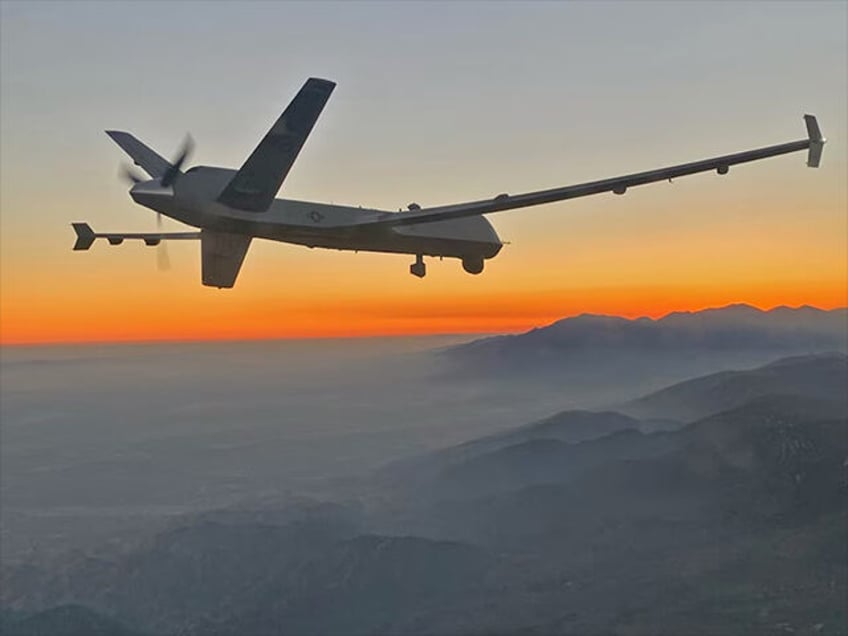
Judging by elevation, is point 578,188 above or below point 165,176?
below

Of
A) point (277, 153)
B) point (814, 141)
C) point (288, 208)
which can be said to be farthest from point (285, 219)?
point (814, 141)

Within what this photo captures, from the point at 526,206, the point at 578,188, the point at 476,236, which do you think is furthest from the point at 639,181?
the point at 476,236

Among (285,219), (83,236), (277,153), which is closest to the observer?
(277,153)

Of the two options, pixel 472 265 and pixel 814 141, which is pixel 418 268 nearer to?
pixel 472 265

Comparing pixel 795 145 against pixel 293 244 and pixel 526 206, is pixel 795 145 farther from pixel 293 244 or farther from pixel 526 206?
pixel 293 244

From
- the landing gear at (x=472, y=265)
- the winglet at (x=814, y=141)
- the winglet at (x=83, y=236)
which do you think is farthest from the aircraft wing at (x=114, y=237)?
the winglet at (x=814, y=141)

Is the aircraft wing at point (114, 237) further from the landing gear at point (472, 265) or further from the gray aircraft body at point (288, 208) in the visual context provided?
the landing gear at point (472, 265)

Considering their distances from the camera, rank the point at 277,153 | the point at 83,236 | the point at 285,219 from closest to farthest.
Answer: the point at 277,153 < the point at 285,219 < the point at 83,236
